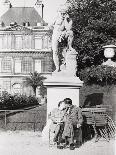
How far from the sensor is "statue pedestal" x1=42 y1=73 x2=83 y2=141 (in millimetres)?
9812

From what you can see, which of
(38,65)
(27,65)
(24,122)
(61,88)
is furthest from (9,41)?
(61,88)

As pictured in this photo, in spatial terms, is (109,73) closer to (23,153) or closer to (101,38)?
(101,38)

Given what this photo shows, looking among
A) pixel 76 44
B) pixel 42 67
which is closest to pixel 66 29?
pixel 76 44

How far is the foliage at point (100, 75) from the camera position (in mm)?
21038

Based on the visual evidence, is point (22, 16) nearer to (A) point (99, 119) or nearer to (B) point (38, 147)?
(A) point (99, 119)

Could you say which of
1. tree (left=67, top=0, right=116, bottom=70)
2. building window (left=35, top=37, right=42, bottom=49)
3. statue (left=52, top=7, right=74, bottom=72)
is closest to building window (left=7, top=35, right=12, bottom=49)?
building window (left=35, top=37, right=42, bottom=49)

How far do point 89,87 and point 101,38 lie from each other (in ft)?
13.5

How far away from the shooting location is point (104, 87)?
70.4 feet

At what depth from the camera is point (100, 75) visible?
69.9 feet

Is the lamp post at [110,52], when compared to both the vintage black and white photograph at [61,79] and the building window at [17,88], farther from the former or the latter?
the building window at [17,88]

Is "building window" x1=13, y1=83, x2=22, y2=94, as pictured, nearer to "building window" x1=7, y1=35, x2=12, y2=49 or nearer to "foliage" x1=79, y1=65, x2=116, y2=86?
"building window" x1=7, y1=35, x2=12, y2=49

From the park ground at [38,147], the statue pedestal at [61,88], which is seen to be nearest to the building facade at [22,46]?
the statue pedestal at [61,88]

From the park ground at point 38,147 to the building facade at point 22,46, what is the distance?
43.0 meters

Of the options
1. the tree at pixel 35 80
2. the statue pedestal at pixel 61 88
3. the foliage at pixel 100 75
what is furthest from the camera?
the tree at pixel 35 80
